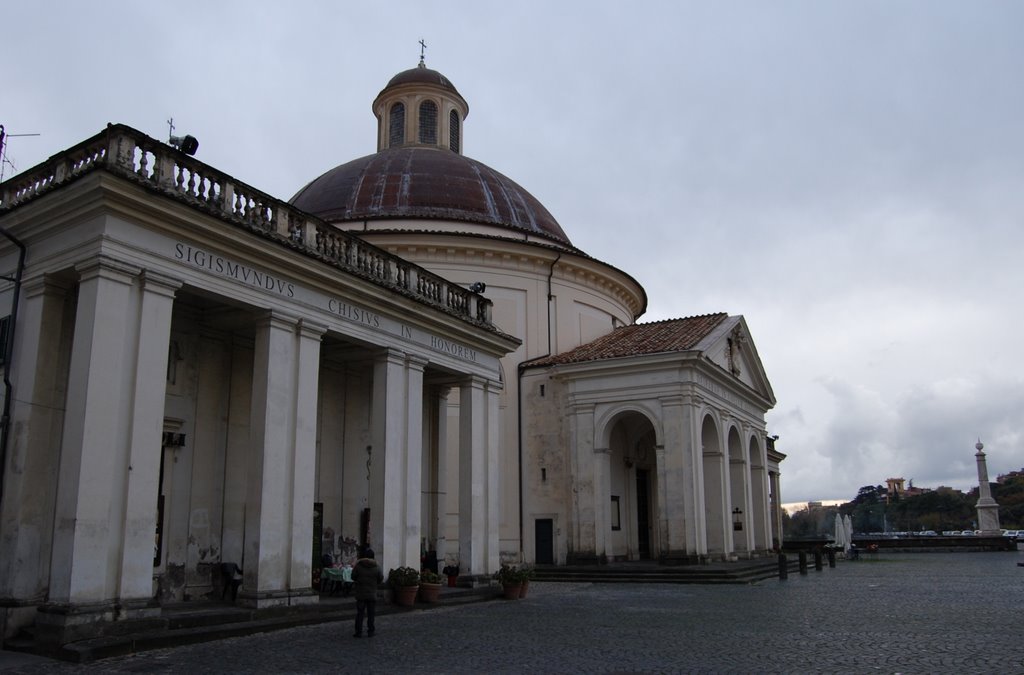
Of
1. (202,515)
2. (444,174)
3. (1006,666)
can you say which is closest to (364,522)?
(202,515)

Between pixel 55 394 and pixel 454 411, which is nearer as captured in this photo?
pixel 55 394

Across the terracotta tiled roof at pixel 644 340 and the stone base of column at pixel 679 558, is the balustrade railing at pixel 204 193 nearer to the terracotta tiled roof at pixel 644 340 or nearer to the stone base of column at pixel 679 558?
the terracotta tiled roof at pixel 644 340

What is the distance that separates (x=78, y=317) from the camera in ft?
38.6

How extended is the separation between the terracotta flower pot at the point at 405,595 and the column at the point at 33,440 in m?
6.41

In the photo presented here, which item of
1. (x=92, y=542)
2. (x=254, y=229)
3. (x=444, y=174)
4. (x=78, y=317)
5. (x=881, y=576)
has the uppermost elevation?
(x=444, y=174)

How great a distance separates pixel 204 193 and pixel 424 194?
17.9m

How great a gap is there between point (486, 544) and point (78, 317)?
11.2 metres

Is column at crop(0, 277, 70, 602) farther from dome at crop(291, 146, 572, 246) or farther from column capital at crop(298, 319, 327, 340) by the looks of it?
dome at crop(291, 146, 572, 246)

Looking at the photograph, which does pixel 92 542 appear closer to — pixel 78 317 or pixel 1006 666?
pixel 78 317

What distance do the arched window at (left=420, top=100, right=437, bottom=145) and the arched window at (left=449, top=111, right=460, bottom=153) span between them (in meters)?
0.83

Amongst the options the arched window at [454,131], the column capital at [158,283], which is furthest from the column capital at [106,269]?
the arched window at [454,131]

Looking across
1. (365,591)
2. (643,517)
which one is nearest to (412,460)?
(365,591)

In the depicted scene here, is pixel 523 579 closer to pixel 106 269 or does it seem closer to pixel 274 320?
pixel 274 320

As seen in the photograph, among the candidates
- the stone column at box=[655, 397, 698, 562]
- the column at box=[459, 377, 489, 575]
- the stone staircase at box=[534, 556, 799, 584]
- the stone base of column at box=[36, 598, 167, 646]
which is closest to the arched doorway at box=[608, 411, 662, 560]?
the stone column at box=[655, 397, 698, 562]
